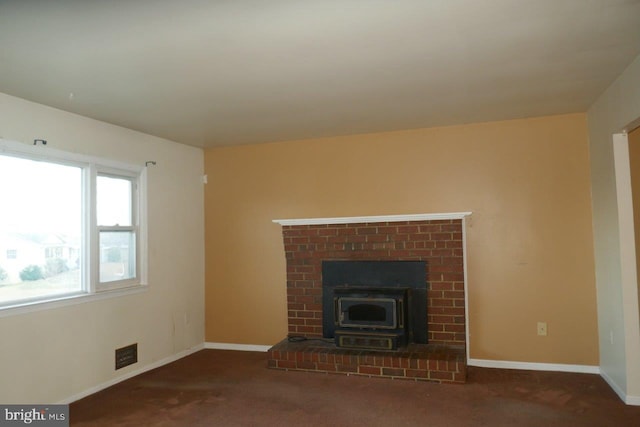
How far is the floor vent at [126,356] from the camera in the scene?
419cm

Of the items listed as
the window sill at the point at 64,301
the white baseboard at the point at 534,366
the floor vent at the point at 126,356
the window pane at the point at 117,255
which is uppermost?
the window pane at the point at 117,255

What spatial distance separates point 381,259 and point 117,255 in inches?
100.0

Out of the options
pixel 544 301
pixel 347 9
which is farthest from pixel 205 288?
pixel 347 9

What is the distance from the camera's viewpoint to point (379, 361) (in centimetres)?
421

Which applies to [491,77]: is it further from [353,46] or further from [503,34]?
[353,46]

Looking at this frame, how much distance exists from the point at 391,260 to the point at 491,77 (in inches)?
83.9

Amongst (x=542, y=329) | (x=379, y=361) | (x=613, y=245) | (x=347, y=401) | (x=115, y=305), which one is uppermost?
(x=613, y=245)

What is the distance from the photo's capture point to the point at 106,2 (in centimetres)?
201

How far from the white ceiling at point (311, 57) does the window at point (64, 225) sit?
48cm

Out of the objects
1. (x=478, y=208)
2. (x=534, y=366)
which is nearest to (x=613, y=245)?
(x=478, y=208)

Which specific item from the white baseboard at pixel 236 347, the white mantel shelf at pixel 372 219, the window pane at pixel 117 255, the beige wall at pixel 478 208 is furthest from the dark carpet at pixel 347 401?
the white mantel shelf at pixel 372 219

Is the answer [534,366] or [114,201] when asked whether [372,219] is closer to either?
[534,366]

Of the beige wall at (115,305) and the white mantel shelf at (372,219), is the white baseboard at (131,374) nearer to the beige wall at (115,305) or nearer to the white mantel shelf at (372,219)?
the beige wall at (115,305)

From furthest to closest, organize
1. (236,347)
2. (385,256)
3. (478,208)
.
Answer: (236,347) < (385,256) < (478,208)
